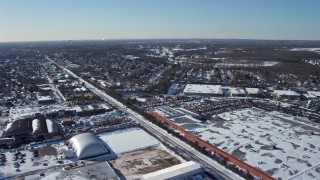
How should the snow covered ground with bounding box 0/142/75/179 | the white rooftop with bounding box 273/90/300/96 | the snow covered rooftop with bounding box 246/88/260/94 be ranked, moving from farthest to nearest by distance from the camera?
1. the snow covered rooftop with bounding box 246/88/260/94
2. the white rooftop with bounding box 273/90/300/96
3. the snow covered ground with bounding box 0/142/75/179

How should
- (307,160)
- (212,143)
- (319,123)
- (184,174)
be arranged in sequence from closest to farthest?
(184,174), (307,160), (212,143), (319,123)

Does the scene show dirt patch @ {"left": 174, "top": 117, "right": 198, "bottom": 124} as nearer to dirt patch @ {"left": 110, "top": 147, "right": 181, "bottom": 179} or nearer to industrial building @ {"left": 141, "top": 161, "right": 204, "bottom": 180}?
dirt patch @ {"left": 110, "top": 147, "right": 181, "bottom": 179}

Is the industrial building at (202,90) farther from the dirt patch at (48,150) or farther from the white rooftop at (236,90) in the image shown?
the dirt patch at (48,150)

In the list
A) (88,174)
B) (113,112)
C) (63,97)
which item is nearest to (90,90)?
(63,97)

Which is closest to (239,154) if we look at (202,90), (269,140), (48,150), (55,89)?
(269,140)

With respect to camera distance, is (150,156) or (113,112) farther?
(113,112)

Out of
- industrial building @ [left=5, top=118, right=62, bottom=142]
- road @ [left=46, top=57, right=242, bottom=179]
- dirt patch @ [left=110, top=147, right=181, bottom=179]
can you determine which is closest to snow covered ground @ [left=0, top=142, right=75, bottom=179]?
industrial building @ [left=5, top=118, right=62, bottom=142]

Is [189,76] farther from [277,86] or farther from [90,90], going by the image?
[90,90]
